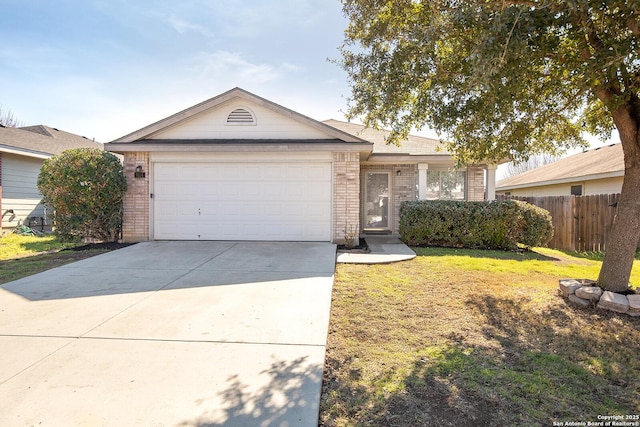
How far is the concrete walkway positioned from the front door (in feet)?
8.46

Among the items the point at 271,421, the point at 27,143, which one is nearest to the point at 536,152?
the point at 271,421

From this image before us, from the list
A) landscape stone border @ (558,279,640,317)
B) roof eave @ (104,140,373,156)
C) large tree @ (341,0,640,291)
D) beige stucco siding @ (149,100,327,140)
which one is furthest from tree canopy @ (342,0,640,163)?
beige stucco siding @ (149,100,327,140)

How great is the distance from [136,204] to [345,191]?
619cm

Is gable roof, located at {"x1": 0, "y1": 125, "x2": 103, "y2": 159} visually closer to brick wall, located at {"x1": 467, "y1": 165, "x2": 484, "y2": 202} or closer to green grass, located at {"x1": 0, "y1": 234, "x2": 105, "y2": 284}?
green grass, located at {"x1": 0, "y1": 234, "x2": 105, "y2": 284}

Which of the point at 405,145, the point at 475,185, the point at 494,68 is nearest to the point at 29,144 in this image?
the point at 405,145

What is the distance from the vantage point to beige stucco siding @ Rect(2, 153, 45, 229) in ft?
40.2

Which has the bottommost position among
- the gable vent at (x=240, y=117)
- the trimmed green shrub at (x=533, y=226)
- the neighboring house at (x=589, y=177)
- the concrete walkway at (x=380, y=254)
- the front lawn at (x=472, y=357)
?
the front lawn at (x=472, y=357)

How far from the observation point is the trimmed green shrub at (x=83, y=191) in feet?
29.6

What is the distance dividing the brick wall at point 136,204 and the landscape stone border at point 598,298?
10.1 m

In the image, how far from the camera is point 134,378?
2.73 metres

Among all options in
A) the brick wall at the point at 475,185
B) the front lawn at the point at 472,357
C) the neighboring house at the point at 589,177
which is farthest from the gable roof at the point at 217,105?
the neighboring house at the point at 589,177

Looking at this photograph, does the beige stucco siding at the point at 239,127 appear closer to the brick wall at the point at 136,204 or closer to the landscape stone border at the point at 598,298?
the brick wall at the point at 136,204

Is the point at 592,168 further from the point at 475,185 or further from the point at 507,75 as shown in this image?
the point at 507,75

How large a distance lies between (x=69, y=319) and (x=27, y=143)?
1326 centimetres
